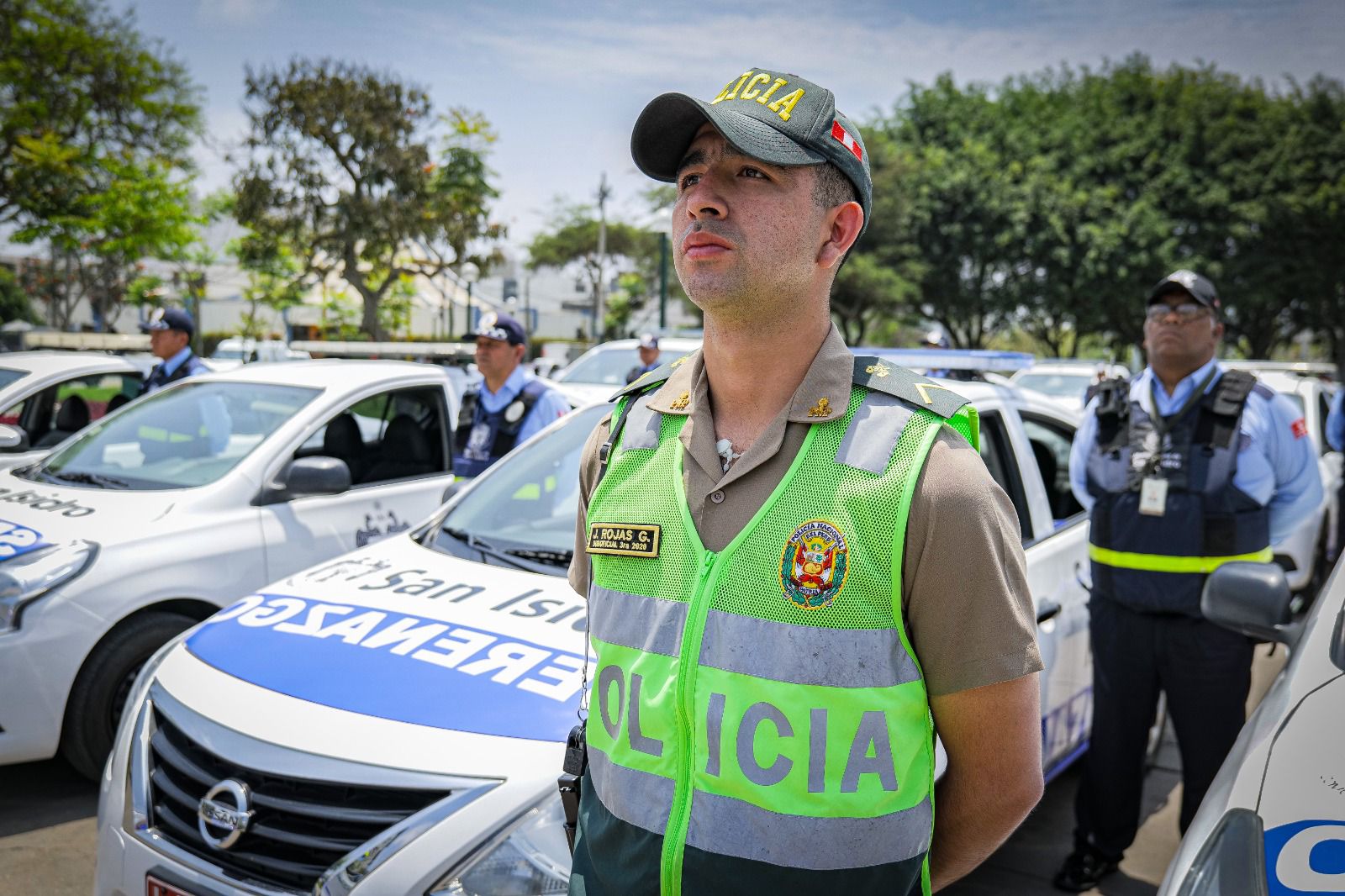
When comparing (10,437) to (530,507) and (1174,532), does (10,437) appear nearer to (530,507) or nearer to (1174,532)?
(530,507)

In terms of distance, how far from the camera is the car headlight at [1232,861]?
1578mm

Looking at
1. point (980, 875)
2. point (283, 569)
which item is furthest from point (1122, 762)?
point (283, 569)

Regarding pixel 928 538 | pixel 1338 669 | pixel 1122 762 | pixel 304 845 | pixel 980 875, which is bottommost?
pixel 980 875

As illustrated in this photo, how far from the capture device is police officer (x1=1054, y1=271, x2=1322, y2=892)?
10.6ft

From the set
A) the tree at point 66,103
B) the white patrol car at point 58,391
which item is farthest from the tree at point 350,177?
the white patrol car at point 58,391

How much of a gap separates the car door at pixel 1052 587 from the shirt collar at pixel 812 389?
6.53 feet

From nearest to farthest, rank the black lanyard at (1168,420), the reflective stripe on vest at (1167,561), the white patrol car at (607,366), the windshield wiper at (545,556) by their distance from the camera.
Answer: the windshield wiper at (545,556) < the reflective stripe on vest at (1167,561) < the black lanyard at (1168,420) < the white patrol car at (607,366)

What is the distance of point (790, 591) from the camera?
1.39m

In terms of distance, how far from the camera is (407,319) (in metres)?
39.2

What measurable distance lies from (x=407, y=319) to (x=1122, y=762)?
125 ft

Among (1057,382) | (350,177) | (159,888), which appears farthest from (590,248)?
(159,888)

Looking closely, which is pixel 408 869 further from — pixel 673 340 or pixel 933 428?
pixel 673 340

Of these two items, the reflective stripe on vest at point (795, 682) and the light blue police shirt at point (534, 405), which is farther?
the light blue police shirt at point (534, 405)

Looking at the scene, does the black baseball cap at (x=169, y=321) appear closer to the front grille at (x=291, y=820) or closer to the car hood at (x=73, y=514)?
the car hood at (x=73, y=514)
